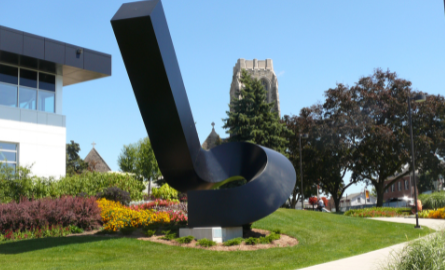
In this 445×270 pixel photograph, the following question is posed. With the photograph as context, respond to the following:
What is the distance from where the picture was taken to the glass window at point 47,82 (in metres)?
25.1

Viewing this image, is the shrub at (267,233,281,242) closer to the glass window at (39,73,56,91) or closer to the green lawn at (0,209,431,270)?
the green lawn at (0,209,431,270)

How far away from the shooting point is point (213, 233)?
1260cm

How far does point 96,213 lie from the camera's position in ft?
53.1

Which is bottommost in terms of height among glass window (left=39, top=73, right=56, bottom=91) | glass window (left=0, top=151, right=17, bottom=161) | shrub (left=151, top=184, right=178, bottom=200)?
shrub (left=151, top=184, right=178, bottom=200)

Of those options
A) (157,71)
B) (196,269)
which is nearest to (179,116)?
(157,71)

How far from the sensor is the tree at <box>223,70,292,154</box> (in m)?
36.3

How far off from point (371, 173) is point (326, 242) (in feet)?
89.3

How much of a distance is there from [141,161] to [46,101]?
24535 mm

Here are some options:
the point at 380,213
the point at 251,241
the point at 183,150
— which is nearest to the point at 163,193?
the point at 380,213

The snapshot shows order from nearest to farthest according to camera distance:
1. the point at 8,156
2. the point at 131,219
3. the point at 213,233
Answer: the point at 213,233, the point at 131,219, the point at 8,156

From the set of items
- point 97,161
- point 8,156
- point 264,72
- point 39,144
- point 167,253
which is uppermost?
point 264,72

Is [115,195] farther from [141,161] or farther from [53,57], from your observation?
[141,161]

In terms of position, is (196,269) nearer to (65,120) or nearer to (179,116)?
(179,116)

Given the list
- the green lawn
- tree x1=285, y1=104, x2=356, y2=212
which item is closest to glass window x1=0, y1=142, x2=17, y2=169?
the green lawn
